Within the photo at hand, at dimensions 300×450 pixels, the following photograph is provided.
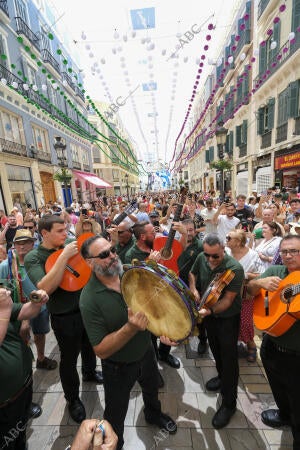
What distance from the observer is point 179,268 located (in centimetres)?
360

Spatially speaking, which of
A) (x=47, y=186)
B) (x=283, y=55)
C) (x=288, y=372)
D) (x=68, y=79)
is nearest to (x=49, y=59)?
(x=68, y=79)

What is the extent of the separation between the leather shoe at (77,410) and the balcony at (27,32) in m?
19.4

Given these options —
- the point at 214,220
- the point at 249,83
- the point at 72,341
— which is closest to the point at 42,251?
the point at 72,341

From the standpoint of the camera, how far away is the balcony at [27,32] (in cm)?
1384

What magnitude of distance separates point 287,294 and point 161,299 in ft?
3.79

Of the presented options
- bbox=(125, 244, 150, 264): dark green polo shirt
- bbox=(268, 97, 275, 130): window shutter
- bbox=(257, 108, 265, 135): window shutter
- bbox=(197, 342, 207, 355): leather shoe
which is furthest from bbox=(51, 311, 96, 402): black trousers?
bbox=(257, 108, 265, 135): window shutter

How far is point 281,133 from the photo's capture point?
13328 mm

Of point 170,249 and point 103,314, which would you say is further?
point 170,249

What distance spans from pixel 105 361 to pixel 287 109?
15.1 m

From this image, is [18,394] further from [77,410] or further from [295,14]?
[295,14]

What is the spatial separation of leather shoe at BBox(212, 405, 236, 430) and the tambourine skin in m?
1.50

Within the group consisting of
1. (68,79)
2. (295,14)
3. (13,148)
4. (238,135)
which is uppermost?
(68,79)

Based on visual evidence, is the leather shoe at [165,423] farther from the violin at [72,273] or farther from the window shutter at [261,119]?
the window shutter at [261,119]

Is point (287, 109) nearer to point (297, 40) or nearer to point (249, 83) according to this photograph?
point (297, 40)
